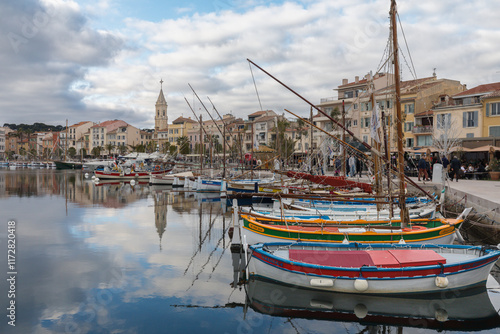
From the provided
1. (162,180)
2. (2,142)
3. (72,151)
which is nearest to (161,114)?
(72,151)

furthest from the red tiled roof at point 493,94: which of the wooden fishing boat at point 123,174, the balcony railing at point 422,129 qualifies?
the wooden fishing boat at point 123,174

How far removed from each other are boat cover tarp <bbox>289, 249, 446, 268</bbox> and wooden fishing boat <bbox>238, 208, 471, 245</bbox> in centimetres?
152

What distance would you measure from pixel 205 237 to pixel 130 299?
8605 millimetres

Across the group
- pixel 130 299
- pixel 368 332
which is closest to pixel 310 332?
pixel 368 332

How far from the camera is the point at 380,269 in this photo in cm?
1143

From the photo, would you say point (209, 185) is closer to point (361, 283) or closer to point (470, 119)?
point (361, 283)

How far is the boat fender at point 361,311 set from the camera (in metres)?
11.1

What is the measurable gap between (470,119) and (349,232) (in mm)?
44158

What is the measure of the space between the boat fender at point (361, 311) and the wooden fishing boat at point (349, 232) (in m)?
2.90

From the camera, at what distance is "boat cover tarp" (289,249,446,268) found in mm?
11781

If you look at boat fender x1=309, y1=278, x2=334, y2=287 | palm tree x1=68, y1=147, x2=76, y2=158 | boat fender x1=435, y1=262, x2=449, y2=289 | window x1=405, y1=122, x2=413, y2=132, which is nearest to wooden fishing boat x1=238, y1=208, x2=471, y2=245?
boat fender x1=435, y1=262, x2=449, y2=289

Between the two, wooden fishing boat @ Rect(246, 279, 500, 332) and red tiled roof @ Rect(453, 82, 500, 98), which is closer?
wooden fishing boat @ Rect(246, 279, 500, 332)

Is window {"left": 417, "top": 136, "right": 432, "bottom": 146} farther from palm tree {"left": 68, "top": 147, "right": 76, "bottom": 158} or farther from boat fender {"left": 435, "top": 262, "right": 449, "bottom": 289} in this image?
palm tree {"left": 68, "top": 147, "right": 76, "bottom": 158}

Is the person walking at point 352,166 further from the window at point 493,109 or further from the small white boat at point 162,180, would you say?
the small white boat at point 162,180
